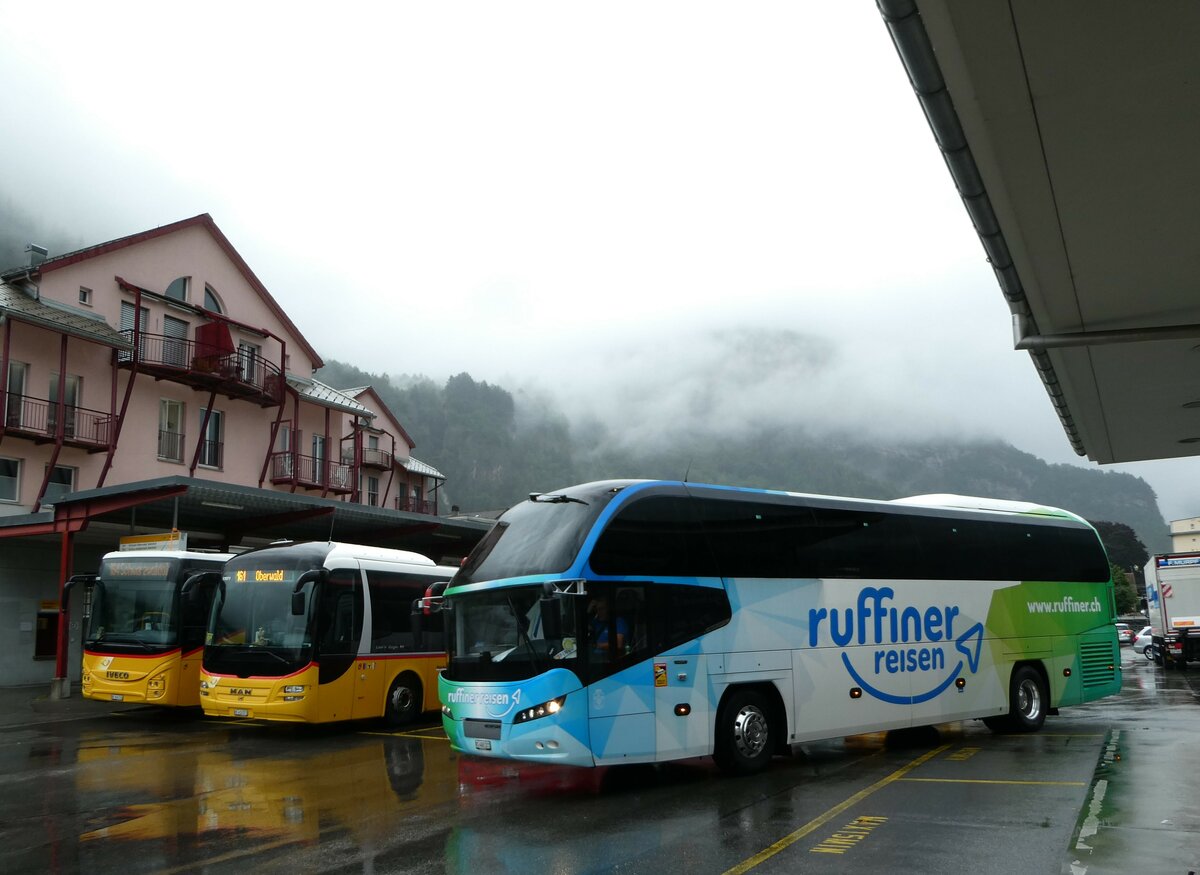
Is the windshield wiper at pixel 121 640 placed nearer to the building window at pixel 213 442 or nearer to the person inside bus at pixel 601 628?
the person inside bus at pixel 601 628


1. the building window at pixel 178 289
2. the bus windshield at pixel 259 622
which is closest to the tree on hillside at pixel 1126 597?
the building window at pixel 178 289

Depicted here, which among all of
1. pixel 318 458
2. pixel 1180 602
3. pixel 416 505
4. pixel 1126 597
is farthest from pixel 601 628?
pixel 1126 597

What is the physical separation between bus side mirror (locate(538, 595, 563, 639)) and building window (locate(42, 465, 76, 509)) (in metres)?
23.9

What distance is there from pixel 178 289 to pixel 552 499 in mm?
28118

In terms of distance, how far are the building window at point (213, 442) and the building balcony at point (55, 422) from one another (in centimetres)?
459

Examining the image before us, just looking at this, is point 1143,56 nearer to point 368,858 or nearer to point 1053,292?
point 1053,292

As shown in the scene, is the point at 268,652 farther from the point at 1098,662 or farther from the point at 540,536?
the point at 1098,662

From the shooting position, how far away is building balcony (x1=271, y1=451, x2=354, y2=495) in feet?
122

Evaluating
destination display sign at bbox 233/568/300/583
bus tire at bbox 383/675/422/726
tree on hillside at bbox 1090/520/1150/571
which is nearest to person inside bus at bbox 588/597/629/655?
destination display sign at bbox 233/568/300/583

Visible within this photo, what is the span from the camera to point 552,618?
399 inches

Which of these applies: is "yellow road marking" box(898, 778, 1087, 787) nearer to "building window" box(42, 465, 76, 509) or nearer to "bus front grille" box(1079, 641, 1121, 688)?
"bus front grille" box(1079, 641, 1121, 688)

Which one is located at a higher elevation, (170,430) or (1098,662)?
(170,430)

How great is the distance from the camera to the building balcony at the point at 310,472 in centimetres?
3709

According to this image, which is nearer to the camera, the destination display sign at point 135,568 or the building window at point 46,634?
the destination display sign at point 135,568
